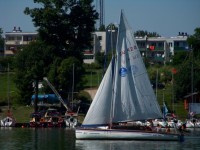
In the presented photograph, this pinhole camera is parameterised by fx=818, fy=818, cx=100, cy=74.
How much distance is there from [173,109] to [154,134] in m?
42.6

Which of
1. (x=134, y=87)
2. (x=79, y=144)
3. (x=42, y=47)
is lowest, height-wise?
(x=79, y=144)

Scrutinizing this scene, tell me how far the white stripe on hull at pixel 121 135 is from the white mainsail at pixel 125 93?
936 mm

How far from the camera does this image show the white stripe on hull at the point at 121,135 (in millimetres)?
76125

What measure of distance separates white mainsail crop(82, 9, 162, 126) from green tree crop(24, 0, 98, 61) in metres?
45.4

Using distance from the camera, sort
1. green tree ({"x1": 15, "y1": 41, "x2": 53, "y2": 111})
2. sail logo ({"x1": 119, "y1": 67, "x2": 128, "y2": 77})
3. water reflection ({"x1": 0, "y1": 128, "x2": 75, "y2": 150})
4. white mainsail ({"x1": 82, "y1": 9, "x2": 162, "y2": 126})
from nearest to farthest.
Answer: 1. water reflection ({"x1": 0, "y1": 128, "x2": 75, "y2": 150})
2. white mainsail ({"x1": 82, "y1": 9, "x2": 162, "y2": 126})
3. sail logo ({"x1": 119, "y1": 67, "x2": 128, "y2": 77})
4. green tree ({"x1": 15, "y1": 41, "x2": 53, "y2": 111})

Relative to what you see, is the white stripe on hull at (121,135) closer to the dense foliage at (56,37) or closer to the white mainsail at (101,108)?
the white mainsail at (101,108)

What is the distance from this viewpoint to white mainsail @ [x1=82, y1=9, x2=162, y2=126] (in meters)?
76.1

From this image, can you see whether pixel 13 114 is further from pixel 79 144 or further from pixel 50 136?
pixel 79 144

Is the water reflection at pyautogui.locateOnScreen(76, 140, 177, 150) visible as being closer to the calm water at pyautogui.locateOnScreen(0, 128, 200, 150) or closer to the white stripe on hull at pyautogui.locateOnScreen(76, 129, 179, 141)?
the calm water at pyautogui.locateOnScreen(0, 128, 200, 150)

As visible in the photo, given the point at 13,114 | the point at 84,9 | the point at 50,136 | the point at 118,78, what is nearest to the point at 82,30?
the point at 84,9

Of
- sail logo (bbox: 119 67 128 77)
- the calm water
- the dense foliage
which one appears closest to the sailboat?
sail logo (bbox: 119 67 128 77)

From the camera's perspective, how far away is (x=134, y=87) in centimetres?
7669

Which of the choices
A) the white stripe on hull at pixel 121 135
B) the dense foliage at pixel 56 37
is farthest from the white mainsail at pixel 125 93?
the dense foliage at pixel 56 37

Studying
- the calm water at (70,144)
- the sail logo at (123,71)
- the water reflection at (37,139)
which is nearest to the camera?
the calm water at (70,144)
